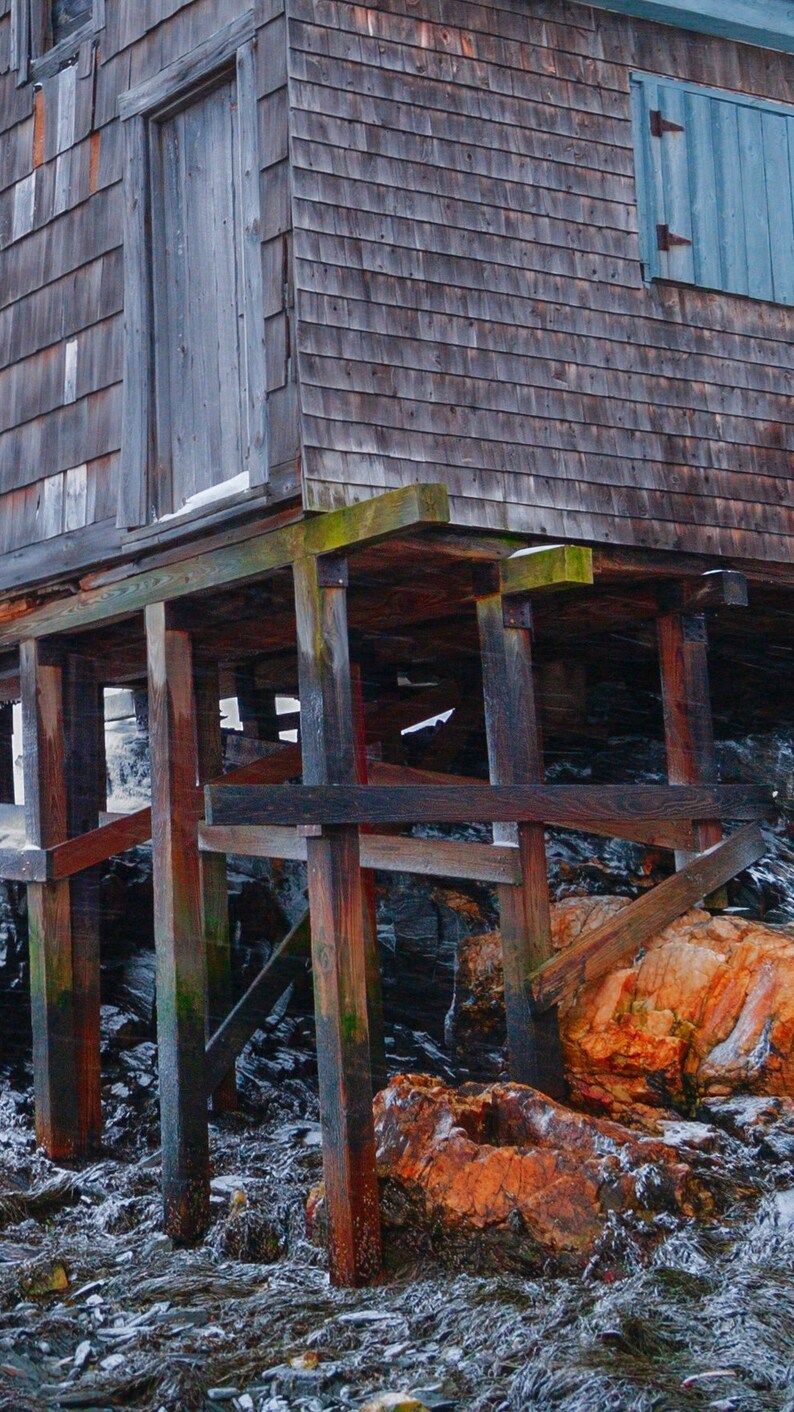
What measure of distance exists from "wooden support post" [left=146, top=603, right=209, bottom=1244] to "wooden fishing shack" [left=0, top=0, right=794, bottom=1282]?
0.06 ft

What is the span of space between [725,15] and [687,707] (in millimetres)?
3945

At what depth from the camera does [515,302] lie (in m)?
7.54

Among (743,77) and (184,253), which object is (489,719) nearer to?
(184,253)

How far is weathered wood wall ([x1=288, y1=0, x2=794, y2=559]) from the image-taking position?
6848 mm

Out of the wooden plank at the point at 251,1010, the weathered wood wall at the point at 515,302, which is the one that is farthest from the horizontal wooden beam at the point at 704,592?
the wooden plank at the point at 251,1010

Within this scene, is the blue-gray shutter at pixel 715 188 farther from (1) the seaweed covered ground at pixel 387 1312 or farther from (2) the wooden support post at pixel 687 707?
(1) the seaweed covered ground at pixel 387 1312

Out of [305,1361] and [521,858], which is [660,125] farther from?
[305,1361]

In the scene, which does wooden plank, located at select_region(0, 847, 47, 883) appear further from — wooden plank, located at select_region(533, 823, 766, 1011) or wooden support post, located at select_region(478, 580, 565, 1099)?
wooden plank, located at select_region(533, 823, 766, 1011)

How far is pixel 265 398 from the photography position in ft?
22.3

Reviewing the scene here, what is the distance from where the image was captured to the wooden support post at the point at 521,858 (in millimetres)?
7215

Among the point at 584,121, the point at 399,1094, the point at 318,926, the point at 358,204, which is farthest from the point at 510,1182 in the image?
the point at 584,121

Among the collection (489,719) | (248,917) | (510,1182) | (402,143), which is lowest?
(510,1182)

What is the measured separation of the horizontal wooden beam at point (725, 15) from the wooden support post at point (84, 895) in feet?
16.4

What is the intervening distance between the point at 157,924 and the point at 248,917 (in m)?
3.55
